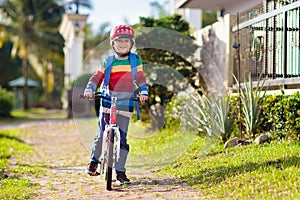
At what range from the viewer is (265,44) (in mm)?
8180

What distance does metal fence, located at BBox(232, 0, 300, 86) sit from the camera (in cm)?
740

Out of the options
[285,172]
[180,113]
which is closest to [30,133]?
[180,113]

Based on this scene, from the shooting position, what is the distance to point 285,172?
4828mm

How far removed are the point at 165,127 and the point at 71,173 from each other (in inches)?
166

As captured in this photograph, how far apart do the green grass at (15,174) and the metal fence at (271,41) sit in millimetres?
3728

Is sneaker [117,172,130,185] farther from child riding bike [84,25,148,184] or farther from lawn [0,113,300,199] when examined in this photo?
lawn [0,113,300,199]

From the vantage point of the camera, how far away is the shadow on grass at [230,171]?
5.18 meters

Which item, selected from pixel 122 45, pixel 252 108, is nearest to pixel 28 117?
pixel 252 108

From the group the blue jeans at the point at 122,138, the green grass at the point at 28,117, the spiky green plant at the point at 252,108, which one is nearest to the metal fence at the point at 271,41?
the spiky green plant at the point at 252,108

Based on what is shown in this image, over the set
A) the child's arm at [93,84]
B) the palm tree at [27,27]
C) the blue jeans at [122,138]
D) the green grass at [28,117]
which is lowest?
the green grass at [28,117]

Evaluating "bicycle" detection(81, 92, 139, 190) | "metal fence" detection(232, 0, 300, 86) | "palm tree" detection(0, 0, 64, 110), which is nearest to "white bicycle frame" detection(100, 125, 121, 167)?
"bicycle" detection(81, 92, 139, 190)

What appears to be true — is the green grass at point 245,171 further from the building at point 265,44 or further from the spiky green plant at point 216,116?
the building at point 265,44

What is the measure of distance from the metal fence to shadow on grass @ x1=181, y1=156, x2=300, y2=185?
238cm

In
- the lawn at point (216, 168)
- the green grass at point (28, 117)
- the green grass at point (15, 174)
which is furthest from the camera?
the green grass at point (28, 117)
